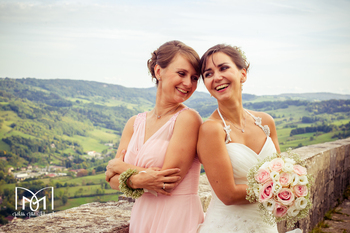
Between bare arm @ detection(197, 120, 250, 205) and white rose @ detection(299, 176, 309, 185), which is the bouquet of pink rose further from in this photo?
bare arm @ detection(197, 120, 250, 205)

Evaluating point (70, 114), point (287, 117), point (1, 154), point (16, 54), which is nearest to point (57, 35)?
point (16, 54)

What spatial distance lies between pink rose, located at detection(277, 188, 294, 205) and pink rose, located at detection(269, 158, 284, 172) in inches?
5.2

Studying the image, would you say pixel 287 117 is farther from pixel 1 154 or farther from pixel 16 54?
pixel 16 54

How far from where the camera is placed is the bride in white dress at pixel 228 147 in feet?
6.74

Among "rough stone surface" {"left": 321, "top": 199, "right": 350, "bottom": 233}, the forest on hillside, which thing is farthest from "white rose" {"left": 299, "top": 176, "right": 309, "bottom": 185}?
the forest on hillside

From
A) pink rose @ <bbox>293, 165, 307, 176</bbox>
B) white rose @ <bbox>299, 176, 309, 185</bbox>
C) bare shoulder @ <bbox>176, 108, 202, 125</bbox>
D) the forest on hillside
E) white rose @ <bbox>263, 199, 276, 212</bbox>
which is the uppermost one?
bare shoulder @ <bbox>176, 108, 202, 125</bbox>

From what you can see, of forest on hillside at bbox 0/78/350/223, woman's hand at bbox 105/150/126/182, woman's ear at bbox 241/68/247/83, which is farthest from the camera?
forest on hillside at bbox 0/78/350/223

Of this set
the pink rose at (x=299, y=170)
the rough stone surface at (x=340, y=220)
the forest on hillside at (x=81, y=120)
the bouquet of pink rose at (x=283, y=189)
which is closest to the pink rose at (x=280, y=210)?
the bouquet of pink rose at (x=283, y=189)

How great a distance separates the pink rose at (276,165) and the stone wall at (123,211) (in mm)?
1274

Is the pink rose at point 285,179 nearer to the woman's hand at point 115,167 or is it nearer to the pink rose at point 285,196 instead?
the pink rose at point 285,196

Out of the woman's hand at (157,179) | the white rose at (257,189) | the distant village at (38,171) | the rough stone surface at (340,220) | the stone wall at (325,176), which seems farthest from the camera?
the distant village at (38,171)

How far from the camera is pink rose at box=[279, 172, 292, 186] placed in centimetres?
173

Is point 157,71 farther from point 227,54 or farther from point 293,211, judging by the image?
point 293,211

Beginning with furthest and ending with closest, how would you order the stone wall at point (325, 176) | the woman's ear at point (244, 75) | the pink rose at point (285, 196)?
1. the stone wall at point (325, 176)
2. the woman's ear at point (244, 75)
3. the pink rose at point (285, 196)
